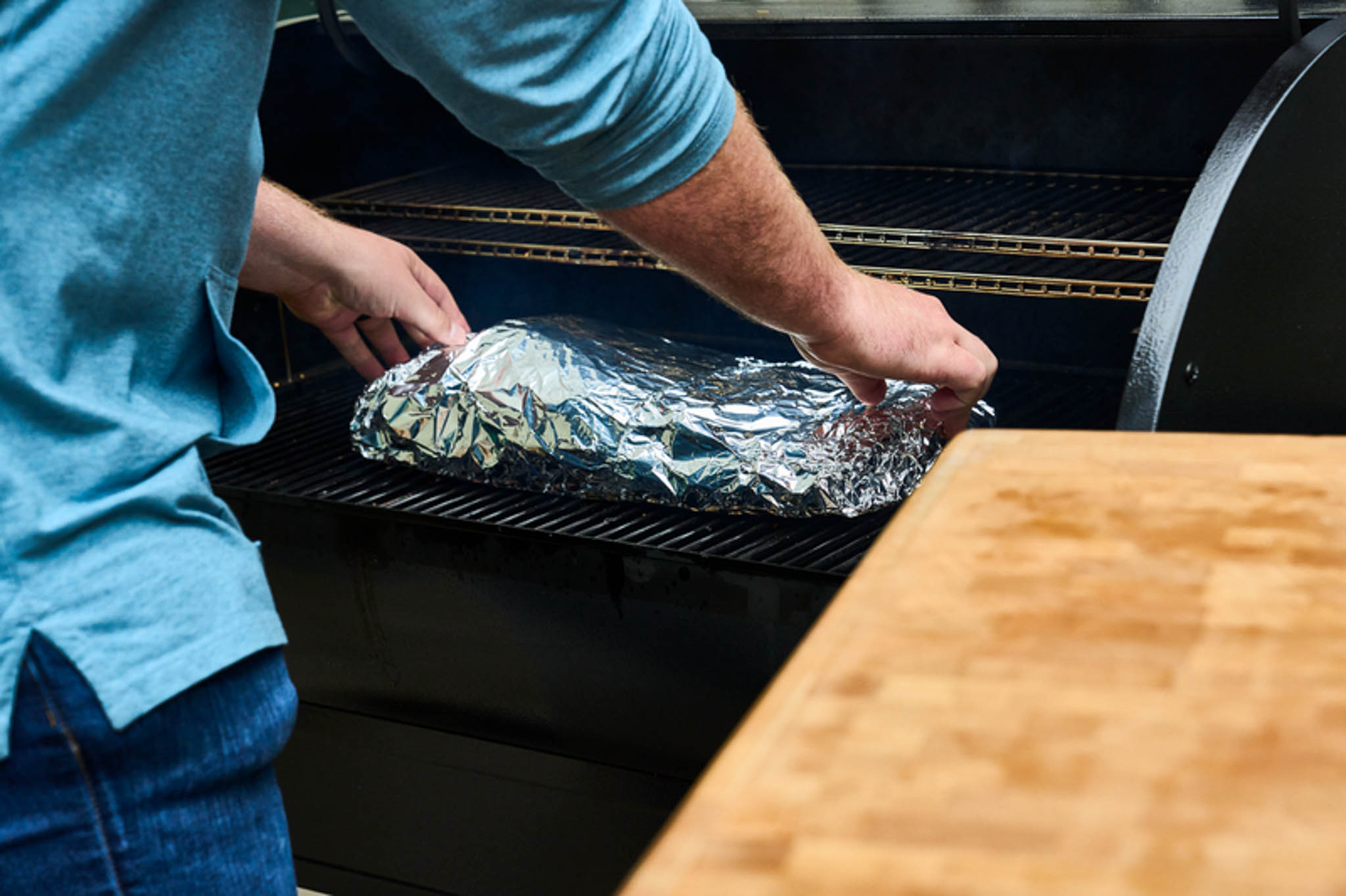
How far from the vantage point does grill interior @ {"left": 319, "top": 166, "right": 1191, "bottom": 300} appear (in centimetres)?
132

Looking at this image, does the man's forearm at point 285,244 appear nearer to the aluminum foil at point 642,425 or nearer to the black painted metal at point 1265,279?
the aluminum foil at point 642,425

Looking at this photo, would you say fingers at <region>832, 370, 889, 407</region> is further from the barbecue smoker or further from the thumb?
the thumb

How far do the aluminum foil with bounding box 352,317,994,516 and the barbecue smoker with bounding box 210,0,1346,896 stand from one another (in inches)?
1.5

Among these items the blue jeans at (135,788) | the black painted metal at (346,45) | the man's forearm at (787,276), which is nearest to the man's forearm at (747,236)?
the man's forearm at (787,276)

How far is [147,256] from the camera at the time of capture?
652 mm

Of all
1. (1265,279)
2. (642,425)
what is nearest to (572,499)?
(642,425)

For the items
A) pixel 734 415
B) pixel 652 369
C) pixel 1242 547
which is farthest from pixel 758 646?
pixel 1242 547

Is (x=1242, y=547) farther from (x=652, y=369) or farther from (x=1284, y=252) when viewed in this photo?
(x=652, y=369)

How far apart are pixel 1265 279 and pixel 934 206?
47cm

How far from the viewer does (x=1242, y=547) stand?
43 cm

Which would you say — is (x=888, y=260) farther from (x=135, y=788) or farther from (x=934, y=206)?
(x=135, y=788)

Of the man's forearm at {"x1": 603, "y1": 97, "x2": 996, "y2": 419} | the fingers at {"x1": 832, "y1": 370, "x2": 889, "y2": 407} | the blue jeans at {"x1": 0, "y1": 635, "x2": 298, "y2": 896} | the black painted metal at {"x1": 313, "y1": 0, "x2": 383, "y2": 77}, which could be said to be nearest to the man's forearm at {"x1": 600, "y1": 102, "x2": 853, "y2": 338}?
the man's forearm at {"x1": 603, "y1": 97, "x2": 996, "y2": 419}

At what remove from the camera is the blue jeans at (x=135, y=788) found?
24.7 inches

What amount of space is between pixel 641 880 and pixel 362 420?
4.18ft
